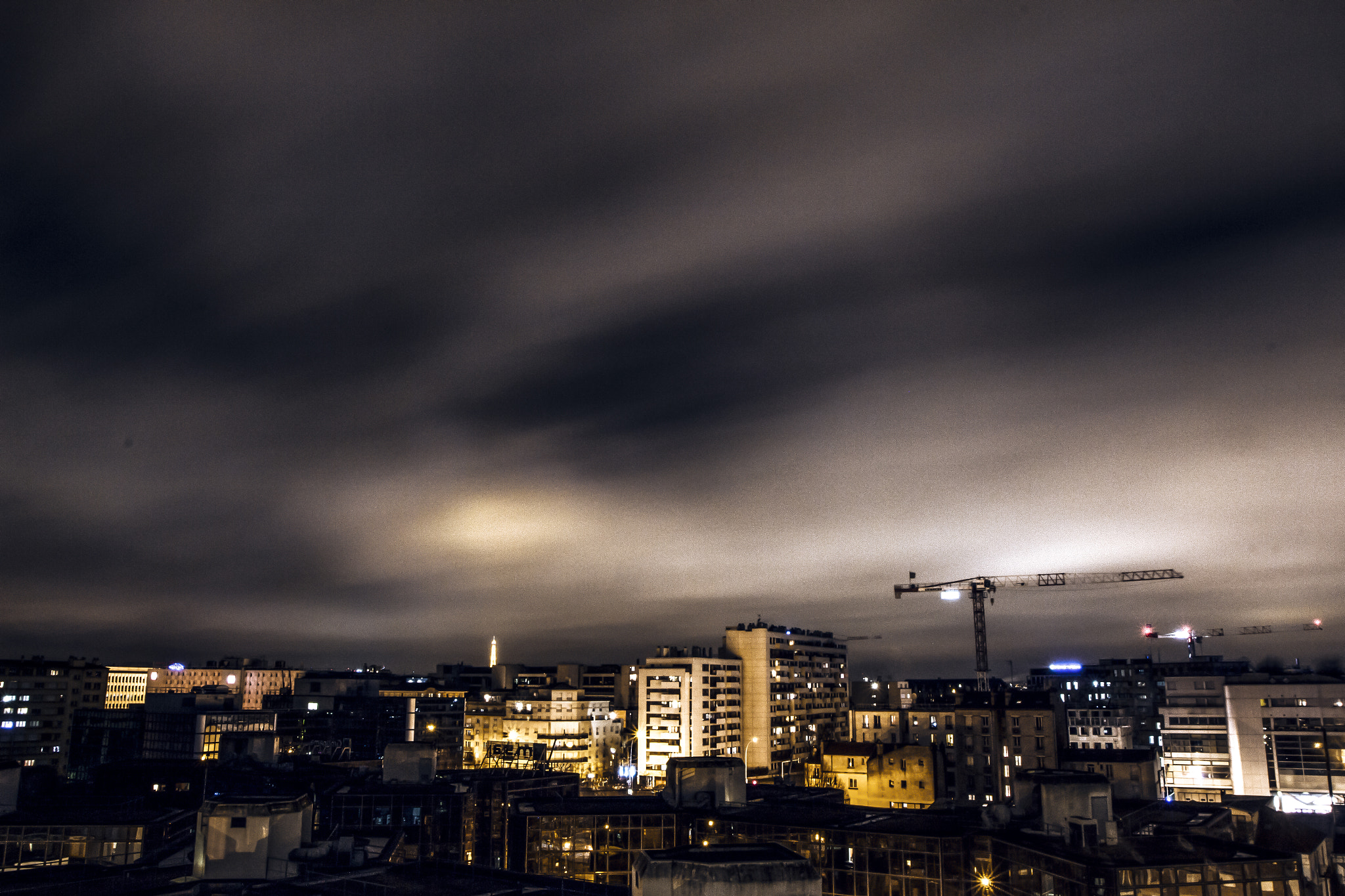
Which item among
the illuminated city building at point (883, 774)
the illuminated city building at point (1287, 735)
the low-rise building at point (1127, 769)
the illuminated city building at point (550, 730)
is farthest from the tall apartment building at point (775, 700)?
the illuminated city building at point (1287, 735)

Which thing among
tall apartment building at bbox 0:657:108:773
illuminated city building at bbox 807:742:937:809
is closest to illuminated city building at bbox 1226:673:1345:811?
illuminated city building at bbox 807:742:937:809

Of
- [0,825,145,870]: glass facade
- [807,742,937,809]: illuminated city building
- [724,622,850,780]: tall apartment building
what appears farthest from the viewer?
[724,622,850,780]: tall apartment building

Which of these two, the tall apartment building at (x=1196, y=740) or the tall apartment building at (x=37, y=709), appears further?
the tall apartment building at (x=37, y=709)

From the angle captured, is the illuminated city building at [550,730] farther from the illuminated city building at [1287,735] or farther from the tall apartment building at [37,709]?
the illuminated city building at [1287,735]

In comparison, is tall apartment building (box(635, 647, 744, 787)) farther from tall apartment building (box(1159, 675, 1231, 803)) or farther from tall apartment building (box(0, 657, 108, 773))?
tall apartment building (box(0, 657, 108, 773))

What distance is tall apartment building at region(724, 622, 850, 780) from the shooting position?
176250 millimetres

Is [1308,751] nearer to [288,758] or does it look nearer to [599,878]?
[599,878]

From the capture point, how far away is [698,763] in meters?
74.0

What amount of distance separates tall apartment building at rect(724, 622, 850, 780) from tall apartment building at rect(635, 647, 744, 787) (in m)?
5.53

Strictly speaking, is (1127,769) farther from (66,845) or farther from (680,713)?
(66,845)

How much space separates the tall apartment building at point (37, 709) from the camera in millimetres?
162625

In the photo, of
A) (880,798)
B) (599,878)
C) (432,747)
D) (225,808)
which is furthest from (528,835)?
(880,798)

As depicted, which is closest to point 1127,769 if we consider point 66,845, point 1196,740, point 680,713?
point 1196,740

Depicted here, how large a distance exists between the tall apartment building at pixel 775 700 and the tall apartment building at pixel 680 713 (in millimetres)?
A: 5529
